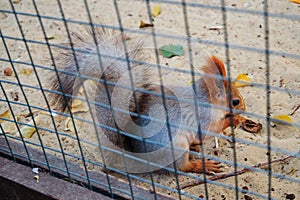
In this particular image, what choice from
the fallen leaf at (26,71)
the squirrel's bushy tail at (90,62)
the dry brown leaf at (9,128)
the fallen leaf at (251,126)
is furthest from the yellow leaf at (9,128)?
the fallen leaf at (251,126)

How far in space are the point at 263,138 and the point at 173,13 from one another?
4.34 feet

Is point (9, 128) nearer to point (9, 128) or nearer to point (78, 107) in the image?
point (9, 128)

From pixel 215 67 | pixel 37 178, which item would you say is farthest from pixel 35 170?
pixel 215 67

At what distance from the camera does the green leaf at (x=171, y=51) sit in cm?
265

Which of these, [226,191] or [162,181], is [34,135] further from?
[226,191]

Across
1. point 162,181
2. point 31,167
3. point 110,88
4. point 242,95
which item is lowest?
point 162,181

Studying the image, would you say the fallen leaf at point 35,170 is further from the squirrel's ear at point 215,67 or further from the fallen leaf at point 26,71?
the fallen leaf at point 26,71

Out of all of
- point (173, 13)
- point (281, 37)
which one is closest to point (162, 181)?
point (281, 37)

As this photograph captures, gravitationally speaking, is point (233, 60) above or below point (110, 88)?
below

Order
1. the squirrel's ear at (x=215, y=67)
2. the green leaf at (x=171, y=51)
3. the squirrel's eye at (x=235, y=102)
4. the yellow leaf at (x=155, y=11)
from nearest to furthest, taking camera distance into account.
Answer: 1. the squirrel's ear at (x=215, y=67)
2. the squirrel's eye at (x=235, y=102)
3. the green leaf at (x=171, y=51)
4. the yellow leaf at (x=155, y=11)

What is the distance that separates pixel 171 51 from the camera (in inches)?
105

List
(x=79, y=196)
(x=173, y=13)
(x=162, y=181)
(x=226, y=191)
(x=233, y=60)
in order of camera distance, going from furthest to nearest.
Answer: (x=173, y=13)
(x=233, y=60)
(x=162, y=181)
(x=226, y=191)
(x=79, y=196)

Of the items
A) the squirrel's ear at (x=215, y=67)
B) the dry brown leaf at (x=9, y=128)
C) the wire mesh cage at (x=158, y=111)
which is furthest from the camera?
the dry brown leaf at (x=9, y=128)

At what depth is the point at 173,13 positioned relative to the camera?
3.13 metres
